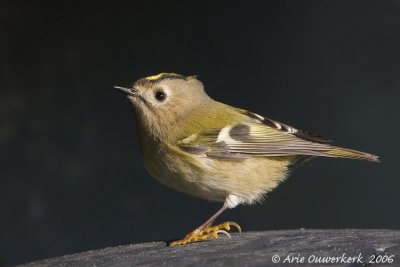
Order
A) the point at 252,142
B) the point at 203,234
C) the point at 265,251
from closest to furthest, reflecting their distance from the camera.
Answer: the point at 265,251
the point at 203,234
the point at 252,142

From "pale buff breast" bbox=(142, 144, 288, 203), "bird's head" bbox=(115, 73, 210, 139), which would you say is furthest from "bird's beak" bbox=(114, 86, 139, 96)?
"pale buff breast" bbox=(142, 144, 288, 203)

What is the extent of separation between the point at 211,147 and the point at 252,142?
0.16m

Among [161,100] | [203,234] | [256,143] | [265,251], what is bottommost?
[203,234]

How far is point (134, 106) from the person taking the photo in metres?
2.58

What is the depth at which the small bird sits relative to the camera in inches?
93.1

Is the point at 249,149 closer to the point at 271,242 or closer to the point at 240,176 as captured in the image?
the point at 240,176

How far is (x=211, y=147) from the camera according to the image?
8.00 feet

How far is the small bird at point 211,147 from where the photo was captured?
2.37 metres

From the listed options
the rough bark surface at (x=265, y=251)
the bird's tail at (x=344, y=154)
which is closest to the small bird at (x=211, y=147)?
the bird's tail at (x=344, y=154)

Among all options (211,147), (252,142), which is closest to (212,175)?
(211,147)

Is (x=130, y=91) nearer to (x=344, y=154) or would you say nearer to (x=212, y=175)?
(x=212, y=175)

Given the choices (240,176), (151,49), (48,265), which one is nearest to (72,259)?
(48,265)

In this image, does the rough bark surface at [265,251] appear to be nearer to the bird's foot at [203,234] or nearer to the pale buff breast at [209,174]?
the bird's foot at [203,234]

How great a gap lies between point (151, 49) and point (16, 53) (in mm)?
781
